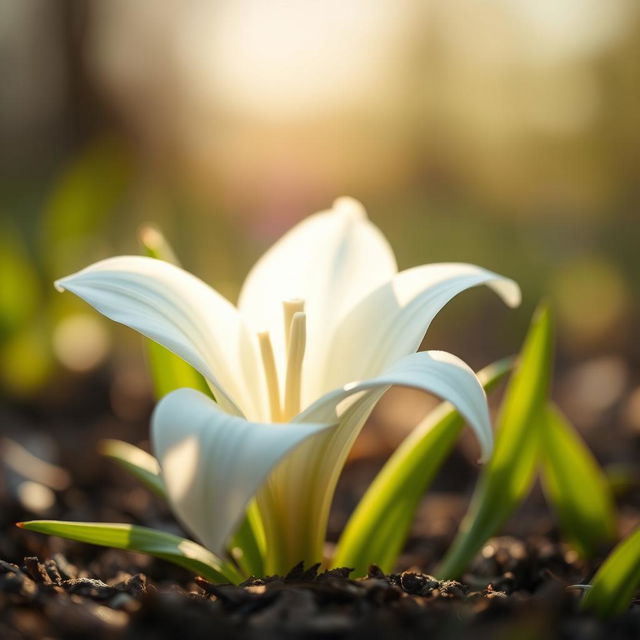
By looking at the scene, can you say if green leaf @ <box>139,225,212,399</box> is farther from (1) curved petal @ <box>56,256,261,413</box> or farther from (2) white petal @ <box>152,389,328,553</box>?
(2) white petal @ <box>152,389,328,553</box>

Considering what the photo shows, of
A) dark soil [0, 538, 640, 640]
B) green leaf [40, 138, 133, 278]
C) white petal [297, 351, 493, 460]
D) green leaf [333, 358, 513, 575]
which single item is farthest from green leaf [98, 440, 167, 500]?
green leaf [40, 138, 133, 278]

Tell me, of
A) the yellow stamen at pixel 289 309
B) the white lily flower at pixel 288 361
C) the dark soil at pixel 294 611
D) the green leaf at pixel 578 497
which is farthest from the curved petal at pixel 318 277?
the green leaf at pixel 578 497

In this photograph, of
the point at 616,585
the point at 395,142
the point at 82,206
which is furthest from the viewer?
the point at 395,142

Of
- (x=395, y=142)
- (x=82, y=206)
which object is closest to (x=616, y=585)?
(x=82, y=206)

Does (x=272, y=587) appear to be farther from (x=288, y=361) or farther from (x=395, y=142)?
(x=395, y=142)

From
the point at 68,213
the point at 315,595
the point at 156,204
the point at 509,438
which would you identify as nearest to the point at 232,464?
the point at 315,595

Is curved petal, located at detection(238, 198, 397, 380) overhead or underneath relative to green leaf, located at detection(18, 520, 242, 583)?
overhead

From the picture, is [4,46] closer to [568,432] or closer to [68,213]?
[68,213]
